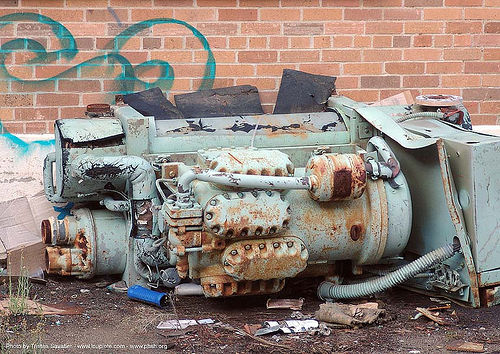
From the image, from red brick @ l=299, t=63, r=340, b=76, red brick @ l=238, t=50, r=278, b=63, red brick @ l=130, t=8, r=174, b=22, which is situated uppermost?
red brick @ l=130, t=8, r=174, b=22

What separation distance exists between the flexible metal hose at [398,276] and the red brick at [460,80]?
2.06m

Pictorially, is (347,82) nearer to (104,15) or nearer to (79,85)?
(104,15)

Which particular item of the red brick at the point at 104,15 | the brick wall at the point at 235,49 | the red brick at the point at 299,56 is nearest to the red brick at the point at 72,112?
the brick wall at the point at 235,49

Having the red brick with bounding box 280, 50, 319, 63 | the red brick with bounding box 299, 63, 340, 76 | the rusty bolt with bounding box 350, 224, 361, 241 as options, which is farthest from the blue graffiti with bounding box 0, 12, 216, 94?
the rusty bolt with bounding box 350, 224, 361, 241

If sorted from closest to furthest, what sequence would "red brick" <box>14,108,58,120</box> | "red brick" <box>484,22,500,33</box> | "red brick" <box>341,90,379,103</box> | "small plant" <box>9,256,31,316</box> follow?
"small plant" <box>9,256,31,316</box> < "red brick" <box>14,108,58,120</box> < "red brick" <box>341,90,379,103</box> < "red brick" <box>484,22,500,33</box>

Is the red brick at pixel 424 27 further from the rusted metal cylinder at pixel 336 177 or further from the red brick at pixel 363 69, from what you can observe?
the rusted metal cylinder at pixel 336 177

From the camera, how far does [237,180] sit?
15.2ft

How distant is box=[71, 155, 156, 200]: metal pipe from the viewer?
5.23 m

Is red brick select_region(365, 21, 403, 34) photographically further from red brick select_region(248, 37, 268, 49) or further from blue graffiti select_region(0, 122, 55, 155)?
blue graffiti select_region(0, 122, 55, 155)

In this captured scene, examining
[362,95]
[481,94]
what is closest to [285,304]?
[362,95]

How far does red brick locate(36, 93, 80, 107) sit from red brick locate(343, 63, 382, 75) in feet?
6.61

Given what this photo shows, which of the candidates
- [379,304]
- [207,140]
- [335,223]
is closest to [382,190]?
[335,223]

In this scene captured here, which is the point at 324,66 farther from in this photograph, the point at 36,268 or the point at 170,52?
the point at 36,268

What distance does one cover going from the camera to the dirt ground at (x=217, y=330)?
14.6ft
